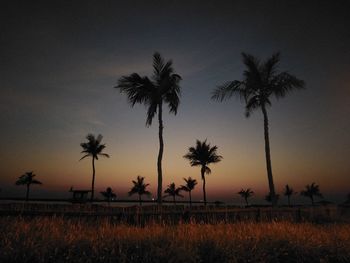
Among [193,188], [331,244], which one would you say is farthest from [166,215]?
[193,188]

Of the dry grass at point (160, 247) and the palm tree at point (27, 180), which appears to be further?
the palm tree at point (27, 180)

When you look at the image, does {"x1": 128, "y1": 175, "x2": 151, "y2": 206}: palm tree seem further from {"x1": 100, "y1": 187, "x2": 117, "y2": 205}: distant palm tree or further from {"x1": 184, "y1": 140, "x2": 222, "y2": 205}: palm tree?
{"x1": 184, "y1": 140, "x2": 222, "y2": 205}: palm tree

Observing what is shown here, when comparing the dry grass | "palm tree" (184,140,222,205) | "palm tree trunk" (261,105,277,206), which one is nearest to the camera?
the dry grass

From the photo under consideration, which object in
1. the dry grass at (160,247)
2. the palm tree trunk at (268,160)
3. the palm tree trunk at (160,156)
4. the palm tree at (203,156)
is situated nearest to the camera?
the dry grass at (160,247)

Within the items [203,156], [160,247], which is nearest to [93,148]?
[203,156]

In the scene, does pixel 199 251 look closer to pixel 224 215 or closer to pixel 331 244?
pixel 331 244

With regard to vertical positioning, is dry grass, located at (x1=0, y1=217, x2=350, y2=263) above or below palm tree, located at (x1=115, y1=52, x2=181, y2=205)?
below

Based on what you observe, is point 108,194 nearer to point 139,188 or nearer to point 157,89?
point 139,188

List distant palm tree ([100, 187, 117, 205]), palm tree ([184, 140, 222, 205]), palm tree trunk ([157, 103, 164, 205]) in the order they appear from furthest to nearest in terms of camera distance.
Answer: distant palm tree ([100, 187, 117, 205]), palm tree ([184, 140, 222, 205]), palm tree trunk ([157, 103, 164, 205])

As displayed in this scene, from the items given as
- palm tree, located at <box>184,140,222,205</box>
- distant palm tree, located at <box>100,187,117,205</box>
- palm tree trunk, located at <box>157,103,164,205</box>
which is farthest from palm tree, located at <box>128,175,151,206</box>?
palm tree trunk, located at <box>157,103,164,205</box>

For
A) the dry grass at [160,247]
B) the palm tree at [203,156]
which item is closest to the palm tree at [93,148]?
the palm tree at [203,156]

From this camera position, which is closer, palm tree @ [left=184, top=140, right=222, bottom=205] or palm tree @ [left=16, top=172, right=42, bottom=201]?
palm tree @ [left=184, top=140, right=222, bottom=205]

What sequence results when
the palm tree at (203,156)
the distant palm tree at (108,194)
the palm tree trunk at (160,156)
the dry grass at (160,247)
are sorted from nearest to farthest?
the dry grass at (160,247), the palm tree trunk at (160,156), the palm tree at (203,156), the distant palm tree at (108,194)

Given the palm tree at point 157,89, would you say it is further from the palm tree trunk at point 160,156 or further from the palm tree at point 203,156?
the palm tree at point 203,156
